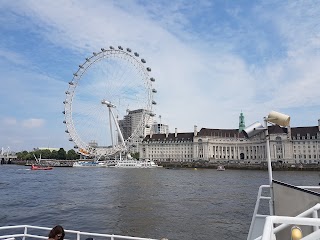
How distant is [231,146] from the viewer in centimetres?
12125

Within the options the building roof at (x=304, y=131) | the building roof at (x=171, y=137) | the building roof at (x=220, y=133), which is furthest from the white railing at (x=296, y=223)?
the building roof at (x=171, y=137)

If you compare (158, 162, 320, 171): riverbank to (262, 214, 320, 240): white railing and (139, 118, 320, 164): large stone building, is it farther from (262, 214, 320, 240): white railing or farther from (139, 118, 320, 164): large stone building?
(262, 214, 320, 240): white railing

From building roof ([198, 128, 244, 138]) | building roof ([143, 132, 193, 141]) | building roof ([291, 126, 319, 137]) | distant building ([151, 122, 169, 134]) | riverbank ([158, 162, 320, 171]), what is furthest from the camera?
distant building ([151, 122, 169, 134])

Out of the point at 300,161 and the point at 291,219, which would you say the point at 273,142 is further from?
the point at 291,219

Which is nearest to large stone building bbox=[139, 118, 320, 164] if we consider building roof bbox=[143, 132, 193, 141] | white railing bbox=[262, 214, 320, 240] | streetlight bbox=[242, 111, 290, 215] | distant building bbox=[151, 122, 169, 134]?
building roof bbox=[143, 132, 193, 141]

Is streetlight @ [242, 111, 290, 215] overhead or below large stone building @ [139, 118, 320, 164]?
below

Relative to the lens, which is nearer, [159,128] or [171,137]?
[171,137]

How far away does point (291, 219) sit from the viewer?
→ 6.82ft

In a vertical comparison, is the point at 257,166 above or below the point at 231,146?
below

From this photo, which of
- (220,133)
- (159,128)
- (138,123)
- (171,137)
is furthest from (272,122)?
(159,128)

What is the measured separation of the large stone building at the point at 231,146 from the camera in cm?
9944

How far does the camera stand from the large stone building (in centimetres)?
9944

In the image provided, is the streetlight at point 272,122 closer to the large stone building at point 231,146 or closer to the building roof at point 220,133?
the large stone building at point 231,146

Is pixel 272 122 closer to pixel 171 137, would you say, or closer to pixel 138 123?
pixel 138 123
